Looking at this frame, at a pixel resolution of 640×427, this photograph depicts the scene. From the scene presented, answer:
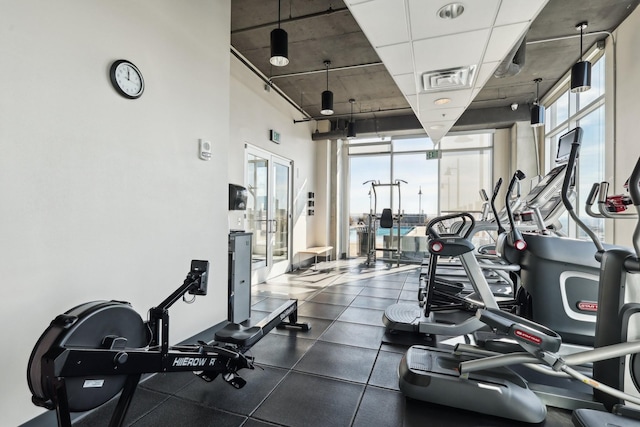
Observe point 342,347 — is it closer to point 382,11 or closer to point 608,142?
point 382,11

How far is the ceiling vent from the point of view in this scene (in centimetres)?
384

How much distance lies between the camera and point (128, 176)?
231cm

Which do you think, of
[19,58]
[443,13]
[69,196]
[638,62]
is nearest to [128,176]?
[69,196]

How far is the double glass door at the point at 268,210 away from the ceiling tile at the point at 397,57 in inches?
111

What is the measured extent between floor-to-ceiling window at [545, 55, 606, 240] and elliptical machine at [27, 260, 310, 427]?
574 cm

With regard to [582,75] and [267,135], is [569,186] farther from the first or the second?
[267,135]

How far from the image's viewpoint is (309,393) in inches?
87.8

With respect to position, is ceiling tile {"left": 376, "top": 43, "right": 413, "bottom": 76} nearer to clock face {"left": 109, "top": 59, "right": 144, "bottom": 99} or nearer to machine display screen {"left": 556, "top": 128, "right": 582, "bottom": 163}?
machine display screen {"left": 556, "top": 128, "right": 582, "bottom": 163}

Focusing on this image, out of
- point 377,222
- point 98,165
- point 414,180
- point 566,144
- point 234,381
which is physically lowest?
point 234,381

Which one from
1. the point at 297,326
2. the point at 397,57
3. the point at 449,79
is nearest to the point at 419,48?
the point at 397,57

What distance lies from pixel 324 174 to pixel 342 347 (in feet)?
19.9

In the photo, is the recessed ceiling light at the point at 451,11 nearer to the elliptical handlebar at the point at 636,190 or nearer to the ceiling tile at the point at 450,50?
the ceiling tile at the point at 450,50

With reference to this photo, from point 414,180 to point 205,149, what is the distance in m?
6.82

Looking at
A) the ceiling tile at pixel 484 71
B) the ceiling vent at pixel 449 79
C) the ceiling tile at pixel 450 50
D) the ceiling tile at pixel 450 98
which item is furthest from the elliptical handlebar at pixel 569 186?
the ceiling tile at pixel 450 98
